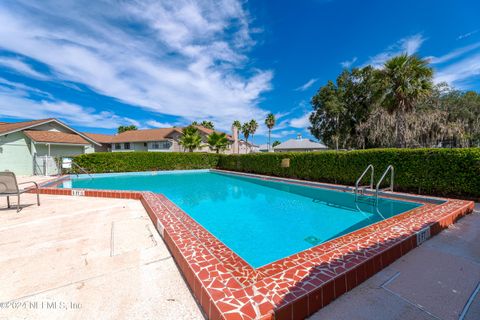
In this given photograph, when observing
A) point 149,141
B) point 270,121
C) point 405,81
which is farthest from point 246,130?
point 405,81

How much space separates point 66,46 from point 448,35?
75.7ft

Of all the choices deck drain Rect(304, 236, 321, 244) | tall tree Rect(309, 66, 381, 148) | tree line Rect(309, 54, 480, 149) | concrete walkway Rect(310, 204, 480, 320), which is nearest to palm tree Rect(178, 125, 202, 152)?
tree line Rect(309, 54, 480, 149)

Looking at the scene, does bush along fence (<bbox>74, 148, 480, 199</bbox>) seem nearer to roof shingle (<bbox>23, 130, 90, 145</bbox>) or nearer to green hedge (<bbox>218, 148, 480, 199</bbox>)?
green hedge (<bbox>218, 148, 480, 199</bbox>)

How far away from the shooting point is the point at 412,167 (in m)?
7.90

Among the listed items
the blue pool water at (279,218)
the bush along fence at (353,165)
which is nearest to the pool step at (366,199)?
the blue pool water at (279,218)

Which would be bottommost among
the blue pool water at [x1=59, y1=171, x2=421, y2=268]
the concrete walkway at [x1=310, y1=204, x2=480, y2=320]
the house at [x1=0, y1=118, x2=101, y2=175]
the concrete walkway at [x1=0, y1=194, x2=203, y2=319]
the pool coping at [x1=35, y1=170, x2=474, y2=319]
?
the blue pool water at [x1=59, y1=171, x2=421, y2=268]

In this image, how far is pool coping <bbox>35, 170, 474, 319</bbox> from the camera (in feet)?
5.97

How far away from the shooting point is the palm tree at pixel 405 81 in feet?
39.1

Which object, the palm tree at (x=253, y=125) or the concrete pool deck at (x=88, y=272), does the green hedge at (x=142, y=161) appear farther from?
the palm tree at (x=253, y=125)

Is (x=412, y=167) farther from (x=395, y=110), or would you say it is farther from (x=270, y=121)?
(x=270, y=121)

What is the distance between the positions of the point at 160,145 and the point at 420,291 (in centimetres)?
3181

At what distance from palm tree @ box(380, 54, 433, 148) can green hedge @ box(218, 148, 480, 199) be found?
6158 millimetres

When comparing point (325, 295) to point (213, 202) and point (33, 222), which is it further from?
point (213, 202)

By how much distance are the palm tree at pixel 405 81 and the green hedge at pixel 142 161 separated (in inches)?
666
